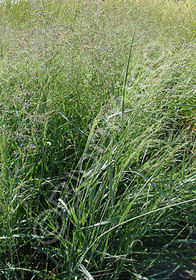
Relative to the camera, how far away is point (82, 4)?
268 centimetres

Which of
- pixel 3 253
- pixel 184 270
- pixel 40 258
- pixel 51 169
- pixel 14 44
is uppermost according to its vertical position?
pixel 14 44

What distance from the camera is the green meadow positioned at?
114cm

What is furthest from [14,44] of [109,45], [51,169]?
[51,169]

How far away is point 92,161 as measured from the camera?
65.5 inches

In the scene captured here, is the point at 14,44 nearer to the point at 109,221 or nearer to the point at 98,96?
the point at 98,96

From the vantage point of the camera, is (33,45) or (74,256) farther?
(33,45)

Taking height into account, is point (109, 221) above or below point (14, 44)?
below

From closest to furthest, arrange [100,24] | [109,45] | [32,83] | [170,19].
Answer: [32,83]
[109,45]
[100,24]
[170,19]

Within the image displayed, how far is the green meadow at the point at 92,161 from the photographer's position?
1.14 meters

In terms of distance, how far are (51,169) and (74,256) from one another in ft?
1.54

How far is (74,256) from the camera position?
3.80 ft

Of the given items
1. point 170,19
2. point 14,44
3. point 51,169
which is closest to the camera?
point 51,169

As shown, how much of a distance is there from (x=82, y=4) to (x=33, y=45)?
79 centimetres

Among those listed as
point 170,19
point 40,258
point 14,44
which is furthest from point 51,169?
point 170,19
